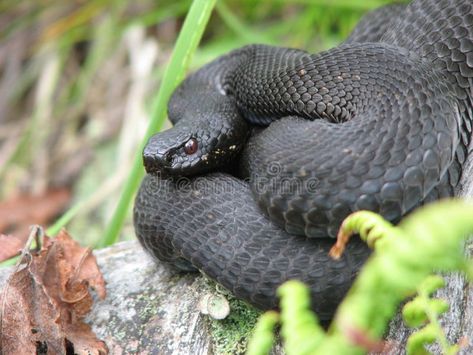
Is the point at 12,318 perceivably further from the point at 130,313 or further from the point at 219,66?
the point at 219,66

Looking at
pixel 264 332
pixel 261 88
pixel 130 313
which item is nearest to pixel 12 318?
pixel 130 313

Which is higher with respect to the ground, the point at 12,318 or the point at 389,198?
the point at 389,198

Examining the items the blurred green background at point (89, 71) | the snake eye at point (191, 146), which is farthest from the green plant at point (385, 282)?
the blurred green background at point (89, 71)

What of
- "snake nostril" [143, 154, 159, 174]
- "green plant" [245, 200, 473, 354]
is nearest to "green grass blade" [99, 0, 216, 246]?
"snake nostril" [143, 154, 159, 174]

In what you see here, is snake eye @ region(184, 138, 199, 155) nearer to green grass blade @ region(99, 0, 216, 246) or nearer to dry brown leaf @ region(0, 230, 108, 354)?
green grass blade @ region(99, 0, 216, 246)

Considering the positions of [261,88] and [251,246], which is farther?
[261,88]
